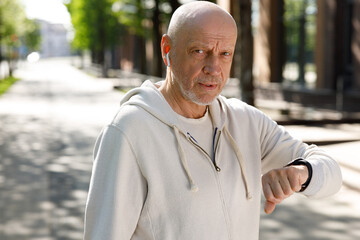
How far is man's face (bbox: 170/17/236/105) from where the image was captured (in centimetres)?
179

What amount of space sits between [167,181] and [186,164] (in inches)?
3.3

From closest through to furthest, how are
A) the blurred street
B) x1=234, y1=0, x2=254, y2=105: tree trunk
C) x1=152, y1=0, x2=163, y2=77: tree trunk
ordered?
1. the blurred street
2. x1=234, y1=0, x2=254, y2=105: tree trunk
3. x1=152, y1=0, x2=163, y2=77: tree trunk

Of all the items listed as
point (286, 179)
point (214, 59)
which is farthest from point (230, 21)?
point (286, 179)

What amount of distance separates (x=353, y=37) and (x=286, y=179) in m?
15.7

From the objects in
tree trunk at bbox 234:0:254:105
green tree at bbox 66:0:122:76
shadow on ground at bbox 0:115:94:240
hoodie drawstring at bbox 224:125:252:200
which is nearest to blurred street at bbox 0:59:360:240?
shadow on ground at bbox 0:115:94:240

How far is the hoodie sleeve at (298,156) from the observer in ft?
A: 6.27

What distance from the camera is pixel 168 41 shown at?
1895mm

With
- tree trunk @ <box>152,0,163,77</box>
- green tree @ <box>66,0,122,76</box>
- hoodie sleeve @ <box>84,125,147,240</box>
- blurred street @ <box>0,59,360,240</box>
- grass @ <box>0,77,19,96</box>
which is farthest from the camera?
green tree @ <box>66,0,122,76</box>

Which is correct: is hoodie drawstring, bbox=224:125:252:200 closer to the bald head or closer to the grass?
the bald head

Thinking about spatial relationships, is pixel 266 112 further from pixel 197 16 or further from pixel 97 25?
pixel 97 25

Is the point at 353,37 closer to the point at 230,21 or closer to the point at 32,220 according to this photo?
the point at 32,220

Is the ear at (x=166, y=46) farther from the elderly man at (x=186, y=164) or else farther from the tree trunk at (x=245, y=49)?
the tree trunk at (x=245, y=49)

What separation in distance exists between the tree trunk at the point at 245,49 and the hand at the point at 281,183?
12.3m

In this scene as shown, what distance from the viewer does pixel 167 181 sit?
180 centimetres
